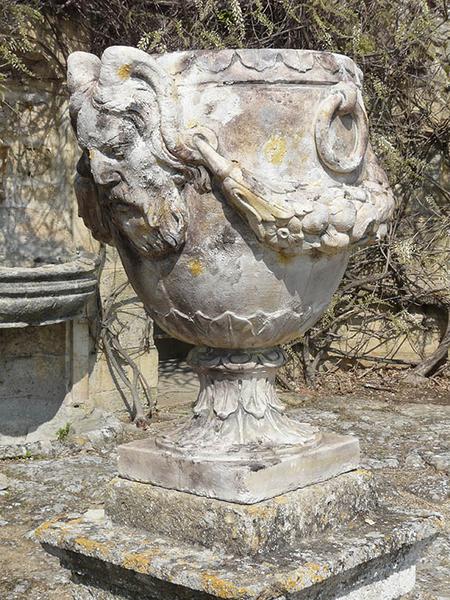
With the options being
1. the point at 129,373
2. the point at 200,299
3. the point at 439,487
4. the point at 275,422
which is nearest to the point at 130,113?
the point at 200,299

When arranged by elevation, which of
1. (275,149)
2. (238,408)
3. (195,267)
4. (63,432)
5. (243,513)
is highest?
(275,149)

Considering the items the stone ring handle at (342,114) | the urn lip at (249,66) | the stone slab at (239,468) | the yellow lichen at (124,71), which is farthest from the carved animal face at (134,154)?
the stone slab at (239,468)

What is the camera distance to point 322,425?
5887 mm

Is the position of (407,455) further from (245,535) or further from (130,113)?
(130,113)

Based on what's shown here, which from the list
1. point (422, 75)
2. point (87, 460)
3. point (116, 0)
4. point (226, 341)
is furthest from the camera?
point (422, 75)

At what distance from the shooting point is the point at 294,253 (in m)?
2.50

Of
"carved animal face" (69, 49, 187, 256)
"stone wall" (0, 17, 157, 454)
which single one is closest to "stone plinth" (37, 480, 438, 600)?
"carved animal face" (69, 49, 187, 256)

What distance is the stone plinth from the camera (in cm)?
235

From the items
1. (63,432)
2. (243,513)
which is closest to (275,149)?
(243,513)

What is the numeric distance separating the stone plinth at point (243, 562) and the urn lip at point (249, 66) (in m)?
1.04

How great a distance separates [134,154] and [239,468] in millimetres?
800

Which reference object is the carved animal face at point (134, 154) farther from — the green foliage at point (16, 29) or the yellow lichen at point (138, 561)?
the green foliage at point (16, 29)

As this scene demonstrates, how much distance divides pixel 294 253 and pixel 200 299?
26cm

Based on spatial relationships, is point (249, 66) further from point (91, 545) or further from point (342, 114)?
point (91, 545)
